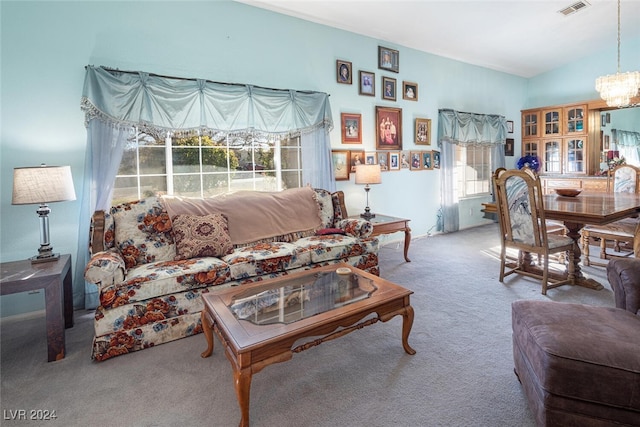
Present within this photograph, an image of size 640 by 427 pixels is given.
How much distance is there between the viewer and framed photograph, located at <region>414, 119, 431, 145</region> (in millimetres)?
5219

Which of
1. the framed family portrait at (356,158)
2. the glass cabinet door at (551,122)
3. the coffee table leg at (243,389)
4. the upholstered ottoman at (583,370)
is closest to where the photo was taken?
the upholstered ottoman at (583,370)

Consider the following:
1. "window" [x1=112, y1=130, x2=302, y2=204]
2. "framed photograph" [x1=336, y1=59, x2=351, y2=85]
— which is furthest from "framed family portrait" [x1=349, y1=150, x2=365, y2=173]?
"framed photograph" [x1=336, y1=59, x2=351, y2=85]

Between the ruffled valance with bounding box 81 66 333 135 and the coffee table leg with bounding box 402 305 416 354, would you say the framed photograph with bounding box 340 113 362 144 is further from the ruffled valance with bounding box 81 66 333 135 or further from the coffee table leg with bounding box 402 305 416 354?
the coffee table leg with bounding box 402 305 416 354

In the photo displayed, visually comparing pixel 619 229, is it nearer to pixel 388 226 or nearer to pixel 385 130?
pixel 388 226

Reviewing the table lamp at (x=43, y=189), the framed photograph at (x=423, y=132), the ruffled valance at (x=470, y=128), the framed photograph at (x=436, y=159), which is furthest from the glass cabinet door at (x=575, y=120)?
the table lamp at (x=43, y=189)

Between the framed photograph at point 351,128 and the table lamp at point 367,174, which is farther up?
the framed photograph at point 351,128

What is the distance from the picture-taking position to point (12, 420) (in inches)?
64.4

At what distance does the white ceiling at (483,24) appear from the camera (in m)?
3.92

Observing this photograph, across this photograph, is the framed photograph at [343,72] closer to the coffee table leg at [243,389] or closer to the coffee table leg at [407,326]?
the coffee table leg at [407,326]

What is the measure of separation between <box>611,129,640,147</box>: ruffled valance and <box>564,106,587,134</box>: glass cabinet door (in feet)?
1.77

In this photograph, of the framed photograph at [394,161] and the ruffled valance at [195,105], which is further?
the framed photograph at [394,161]

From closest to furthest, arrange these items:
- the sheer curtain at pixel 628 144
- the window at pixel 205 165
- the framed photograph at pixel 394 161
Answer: the window at pixel 205 165
the framed photograph at pixel 394 161
the sheer curtain at pixel 628 144

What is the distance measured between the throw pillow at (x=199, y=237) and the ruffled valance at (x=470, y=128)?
404cm

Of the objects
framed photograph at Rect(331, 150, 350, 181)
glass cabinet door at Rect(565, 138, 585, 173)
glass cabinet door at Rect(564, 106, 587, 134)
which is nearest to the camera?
framed photograph at Rect(331, 150, 350, 181)
